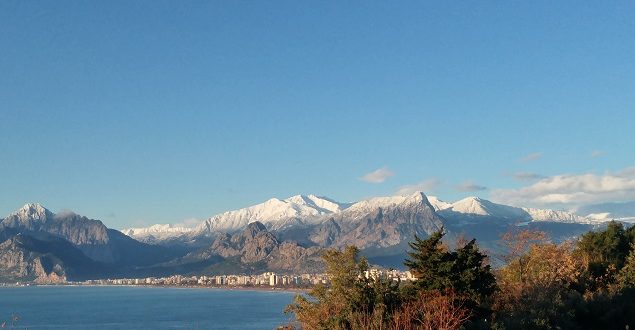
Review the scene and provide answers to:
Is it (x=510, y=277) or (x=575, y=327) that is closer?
(x=575, y=327)

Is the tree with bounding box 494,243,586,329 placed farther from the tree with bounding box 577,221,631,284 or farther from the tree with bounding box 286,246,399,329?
the tree with bounding box 286,246,399,329

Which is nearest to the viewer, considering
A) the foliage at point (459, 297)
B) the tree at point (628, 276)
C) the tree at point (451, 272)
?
the foliage at point (459, 297)

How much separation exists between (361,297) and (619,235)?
1839 inches

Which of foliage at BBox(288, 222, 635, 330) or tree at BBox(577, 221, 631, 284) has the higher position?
tree at BBox(577, 221, 631, 284)

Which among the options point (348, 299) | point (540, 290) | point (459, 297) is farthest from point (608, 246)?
point (348, 299)

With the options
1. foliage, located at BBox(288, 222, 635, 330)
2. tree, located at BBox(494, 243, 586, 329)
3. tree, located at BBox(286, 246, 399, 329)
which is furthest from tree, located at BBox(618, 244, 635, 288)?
tree, located at BBox(286, 246, 399, 329)

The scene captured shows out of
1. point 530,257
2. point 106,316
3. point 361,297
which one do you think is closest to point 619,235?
point 530,257

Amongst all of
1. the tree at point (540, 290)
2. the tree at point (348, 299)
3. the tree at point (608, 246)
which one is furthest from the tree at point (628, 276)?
the tree at point (348, 299)

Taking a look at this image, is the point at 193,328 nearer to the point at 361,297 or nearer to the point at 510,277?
the point at 510,277

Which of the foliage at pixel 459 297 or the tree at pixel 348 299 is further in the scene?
the foliage at pixel 459 297

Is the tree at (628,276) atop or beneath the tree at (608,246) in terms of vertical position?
beneath

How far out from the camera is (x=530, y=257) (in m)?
60.9

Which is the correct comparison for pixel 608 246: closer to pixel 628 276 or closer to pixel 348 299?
pixel 628 276

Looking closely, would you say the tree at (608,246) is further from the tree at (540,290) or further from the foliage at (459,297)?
the foliage at (459,297)
